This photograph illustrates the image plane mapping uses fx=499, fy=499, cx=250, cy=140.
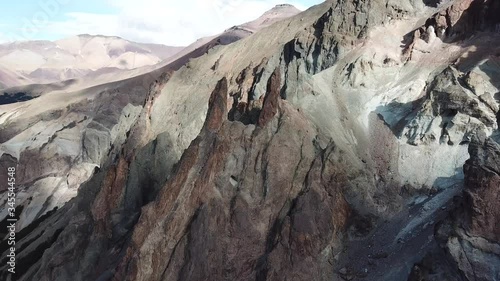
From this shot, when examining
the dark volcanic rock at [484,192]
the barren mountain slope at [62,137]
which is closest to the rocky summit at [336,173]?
the dark volcanic rock at [484,192]

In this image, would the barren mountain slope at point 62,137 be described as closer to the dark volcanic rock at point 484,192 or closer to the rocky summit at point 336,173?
the rocky summit at point 336,173

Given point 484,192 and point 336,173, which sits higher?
point 484,192

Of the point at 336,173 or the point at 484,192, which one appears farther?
the point at 336,173

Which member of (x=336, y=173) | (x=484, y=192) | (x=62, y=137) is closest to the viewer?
(x=484, y=192)

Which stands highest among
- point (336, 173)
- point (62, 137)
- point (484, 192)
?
point (484, 192)

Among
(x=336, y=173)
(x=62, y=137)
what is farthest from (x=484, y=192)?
(x=62, y=137)

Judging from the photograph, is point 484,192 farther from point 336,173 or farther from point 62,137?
point 62,137

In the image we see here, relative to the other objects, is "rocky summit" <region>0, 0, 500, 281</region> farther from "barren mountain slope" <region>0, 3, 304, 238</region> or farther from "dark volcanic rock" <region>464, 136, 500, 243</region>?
"barren mountain slope" <region>0, 3, 304, 238</region>

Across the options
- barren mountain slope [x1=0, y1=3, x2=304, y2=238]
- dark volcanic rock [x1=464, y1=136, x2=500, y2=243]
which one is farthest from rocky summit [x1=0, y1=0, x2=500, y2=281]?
barren mountain slope [x1=0, y1=3, x2=304, y2=238]

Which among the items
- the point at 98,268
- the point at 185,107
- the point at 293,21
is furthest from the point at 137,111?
the point at 98,268
